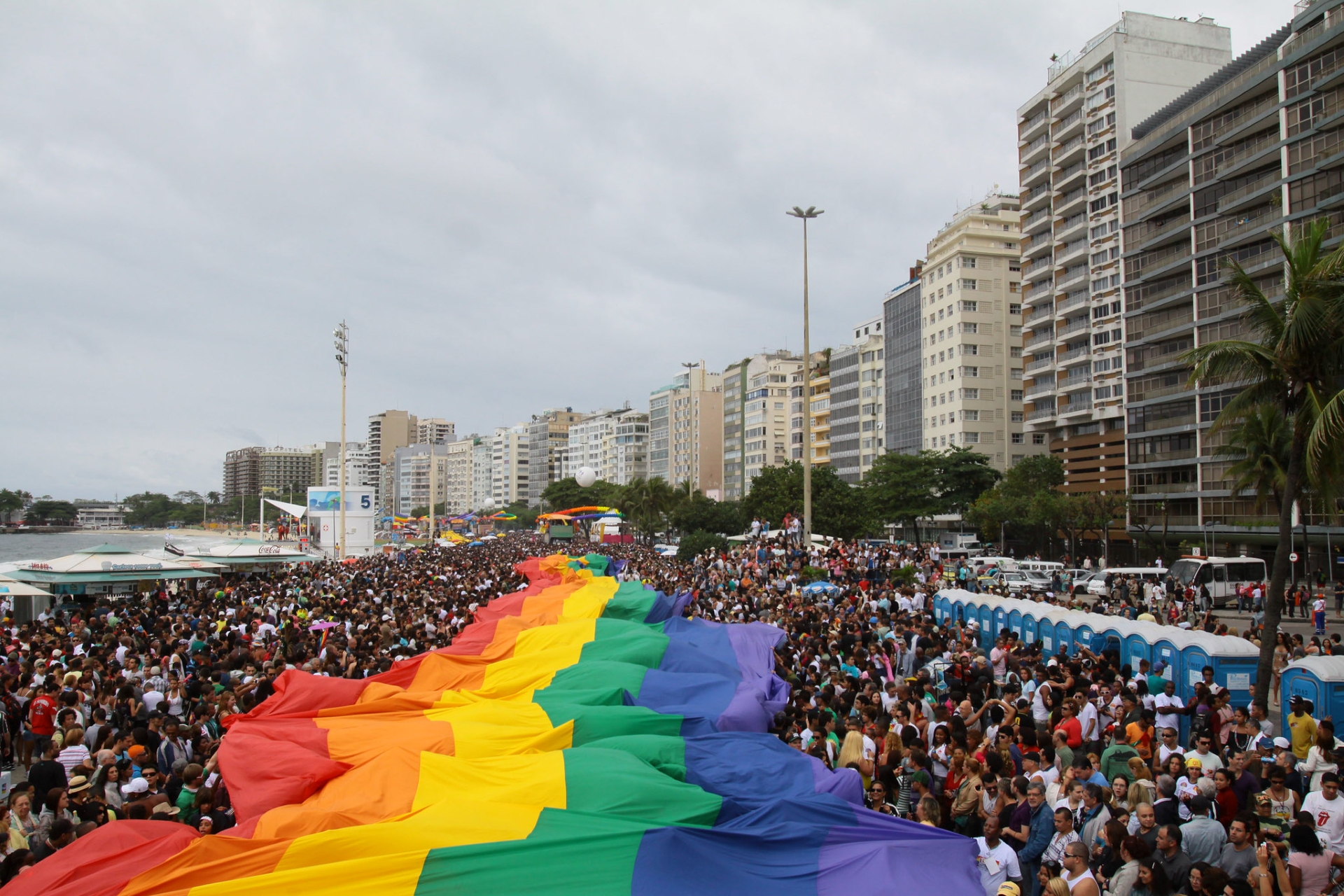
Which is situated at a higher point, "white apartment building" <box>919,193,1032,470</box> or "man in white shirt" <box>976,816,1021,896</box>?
"white apartment building" <box>919,193,1032,470</box>

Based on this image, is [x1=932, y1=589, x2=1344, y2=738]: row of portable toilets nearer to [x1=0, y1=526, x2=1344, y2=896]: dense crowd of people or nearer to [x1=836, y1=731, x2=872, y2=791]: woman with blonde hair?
[x1=0, y1=526, x2=1344, y2=896]: dense crowd of people

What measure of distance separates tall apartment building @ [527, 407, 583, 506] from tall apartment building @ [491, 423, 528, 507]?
2.39 m

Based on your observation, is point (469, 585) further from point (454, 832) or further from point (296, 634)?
point (454, 832)

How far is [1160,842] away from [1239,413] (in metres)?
8.08

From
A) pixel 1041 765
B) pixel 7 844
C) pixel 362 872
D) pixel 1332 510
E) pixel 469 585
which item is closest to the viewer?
pixel 362 872

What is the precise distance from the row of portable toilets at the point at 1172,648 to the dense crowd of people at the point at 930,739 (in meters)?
0.38

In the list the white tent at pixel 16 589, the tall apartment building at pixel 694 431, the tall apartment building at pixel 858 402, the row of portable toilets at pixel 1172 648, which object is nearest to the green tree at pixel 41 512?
the tall apartment building at pixel 694 431

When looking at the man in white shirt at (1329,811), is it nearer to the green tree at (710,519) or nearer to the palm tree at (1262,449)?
the palm tree at (1262,449)

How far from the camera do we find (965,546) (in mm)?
55562

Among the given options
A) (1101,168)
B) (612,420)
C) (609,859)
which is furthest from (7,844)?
(612,420)

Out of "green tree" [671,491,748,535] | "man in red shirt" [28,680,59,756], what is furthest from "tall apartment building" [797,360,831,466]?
"man in red shirt" [28,680,59,756]

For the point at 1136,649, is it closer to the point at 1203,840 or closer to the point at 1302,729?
→ the point at 1302,729

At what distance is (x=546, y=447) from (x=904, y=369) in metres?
110

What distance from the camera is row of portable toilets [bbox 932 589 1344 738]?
11.4 metres
